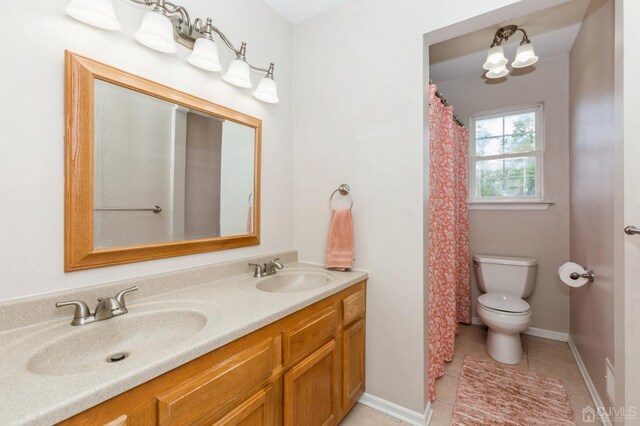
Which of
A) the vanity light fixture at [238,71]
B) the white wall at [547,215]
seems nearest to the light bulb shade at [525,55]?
the white wall at [547,215]

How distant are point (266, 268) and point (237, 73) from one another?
1.09m

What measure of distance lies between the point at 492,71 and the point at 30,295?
10.1 ft

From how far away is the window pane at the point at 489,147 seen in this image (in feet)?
9.12

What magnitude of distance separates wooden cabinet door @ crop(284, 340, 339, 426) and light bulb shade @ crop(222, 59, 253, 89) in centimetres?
144

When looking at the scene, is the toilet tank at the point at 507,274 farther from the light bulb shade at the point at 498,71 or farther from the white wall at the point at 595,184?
the light bulb shade at the point at 498,71

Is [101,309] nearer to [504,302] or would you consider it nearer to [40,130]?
[40,130]

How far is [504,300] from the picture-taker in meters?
2.27

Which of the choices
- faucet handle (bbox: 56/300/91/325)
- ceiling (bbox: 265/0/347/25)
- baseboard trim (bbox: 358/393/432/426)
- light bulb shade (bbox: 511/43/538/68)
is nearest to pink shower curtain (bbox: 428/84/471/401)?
baseboard trim (bbox: 358/393/432/426)

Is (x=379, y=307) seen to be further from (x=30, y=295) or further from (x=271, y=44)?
(x=271, y=44)

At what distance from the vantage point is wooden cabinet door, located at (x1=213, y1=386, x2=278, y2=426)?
887 millimetres

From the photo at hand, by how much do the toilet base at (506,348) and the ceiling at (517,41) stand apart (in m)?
2.33

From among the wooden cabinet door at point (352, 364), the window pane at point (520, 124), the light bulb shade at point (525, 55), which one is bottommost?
the wooden cabinet door at point (352, 364)

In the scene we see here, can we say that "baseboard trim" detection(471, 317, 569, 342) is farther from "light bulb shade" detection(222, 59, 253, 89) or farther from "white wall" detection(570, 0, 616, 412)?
"light bulb shade" detection(222, 59, 253, 89)

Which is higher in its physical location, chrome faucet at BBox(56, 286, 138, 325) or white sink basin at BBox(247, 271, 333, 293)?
chrome faucet at BBox(56, 286, 138, 325)
